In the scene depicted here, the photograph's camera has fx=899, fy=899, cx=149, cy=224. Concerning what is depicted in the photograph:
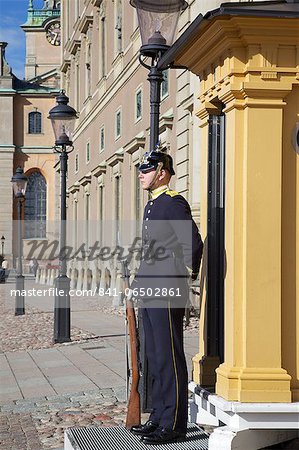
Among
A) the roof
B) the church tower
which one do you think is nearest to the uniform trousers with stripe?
the roof

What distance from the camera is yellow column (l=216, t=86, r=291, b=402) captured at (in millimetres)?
5254

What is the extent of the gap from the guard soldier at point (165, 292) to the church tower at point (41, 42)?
229ft

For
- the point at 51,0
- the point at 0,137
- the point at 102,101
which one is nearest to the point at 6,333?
the point at 102,101

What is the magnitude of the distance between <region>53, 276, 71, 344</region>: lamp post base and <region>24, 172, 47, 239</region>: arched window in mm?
53615

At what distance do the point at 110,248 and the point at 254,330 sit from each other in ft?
85.5

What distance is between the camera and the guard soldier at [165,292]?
561cm

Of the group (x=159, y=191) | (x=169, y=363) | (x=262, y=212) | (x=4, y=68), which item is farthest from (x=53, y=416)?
(x=4, y=68)

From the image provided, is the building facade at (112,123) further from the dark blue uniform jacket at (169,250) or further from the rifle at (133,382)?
the dark blue uniform jacket at (169,250)

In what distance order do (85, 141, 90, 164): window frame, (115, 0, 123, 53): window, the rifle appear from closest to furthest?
the rifle
(115, 0, 123, 53): window
(85, 141, 90, 164): window frame

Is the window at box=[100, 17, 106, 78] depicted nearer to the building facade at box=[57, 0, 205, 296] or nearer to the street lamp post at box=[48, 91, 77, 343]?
the building facade at box=[57, 0, 205, 296]

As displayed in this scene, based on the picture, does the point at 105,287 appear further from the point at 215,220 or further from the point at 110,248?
the point at 215,220

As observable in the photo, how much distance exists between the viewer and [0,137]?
6644cm

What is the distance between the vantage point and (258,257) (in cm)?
528

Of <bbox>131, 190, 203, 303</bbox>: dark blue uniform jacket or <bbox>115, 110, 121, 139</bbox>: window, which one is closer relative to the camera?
<bbox>131, 190, 203, 303</bbox>: dark blue uniform jacket
